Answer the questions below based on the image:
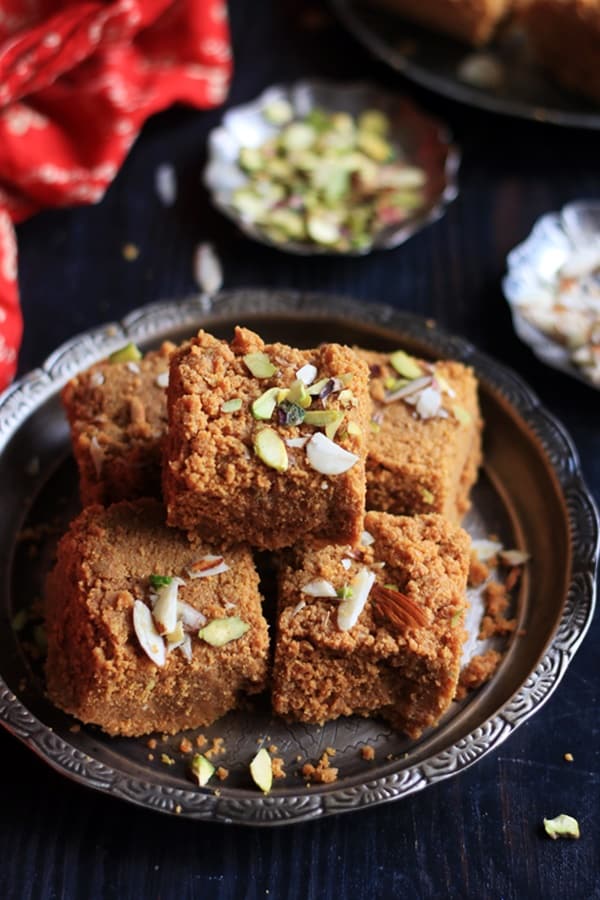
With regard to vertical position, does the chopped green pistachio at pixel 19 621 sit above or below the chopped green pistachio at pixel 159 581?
below

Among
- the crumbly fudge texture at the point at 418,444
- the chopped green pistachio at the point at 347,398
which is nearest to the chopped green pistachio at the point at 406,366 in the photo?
the crumbly fudge texture at the point at 418,444

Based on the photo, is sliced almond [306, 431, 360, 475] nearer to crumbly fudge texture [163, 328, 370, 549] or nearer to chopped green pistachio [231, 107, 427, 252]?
crumbly fudge texture [163, 328, 370, 549]

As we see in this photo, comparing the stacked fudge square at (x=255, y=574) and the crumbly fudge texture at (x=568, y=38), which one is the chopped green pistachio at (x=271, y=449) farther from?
the crumbly fudge texture at (x=568, y=38)

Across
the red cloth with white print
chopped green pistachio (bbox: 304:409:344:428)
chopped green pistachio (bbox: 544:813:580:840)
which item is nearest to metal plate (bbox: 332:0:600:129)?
the red cloth with white print

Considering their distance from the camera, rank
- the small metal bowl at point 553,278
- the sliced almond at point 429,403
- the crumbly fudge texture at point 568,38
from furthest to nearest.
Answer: the crumbly fudge texture at point 568,38, the small metal bowl at point 553,278, the sliced almond at point 429,403

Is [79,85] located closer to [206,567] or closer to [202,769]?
[206,567]

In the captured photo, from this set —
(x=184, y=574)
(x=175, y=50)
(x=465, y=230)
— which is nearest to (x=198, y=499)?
(x=184, y=574)

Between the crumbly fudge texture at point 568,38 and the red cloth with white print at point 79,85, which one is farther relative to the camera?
the crumbly fudge texture at point 568,38
